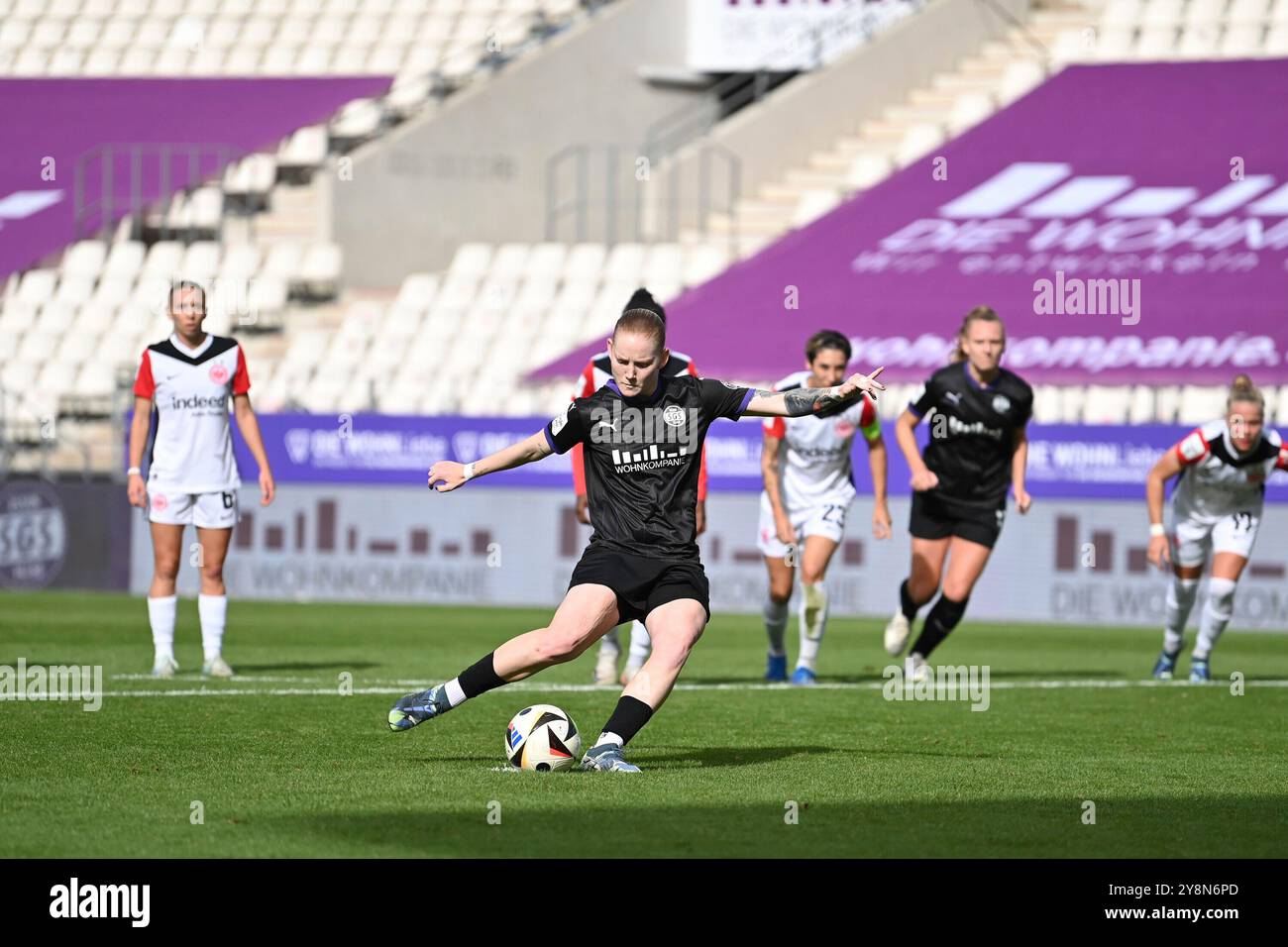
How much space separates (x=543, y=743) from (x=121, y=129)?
26334 millimetres

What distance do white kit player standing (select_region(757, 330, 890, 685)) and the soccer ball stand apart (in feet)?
15.1

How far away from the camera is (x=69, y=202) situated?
31688 millimetres

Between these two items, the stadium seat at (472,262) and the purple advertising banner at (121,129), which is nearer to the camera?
the stadium seat at (472,262)

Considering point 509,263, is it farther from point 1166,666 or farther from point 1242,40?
point 1166,666

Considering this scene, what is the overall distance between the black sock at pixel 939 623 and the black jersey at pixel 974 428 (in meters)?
0.62

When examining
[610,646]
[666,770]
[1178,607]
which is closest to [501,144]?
[1178,607]

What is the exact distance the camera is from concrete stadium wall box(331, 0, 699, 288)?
3036cm

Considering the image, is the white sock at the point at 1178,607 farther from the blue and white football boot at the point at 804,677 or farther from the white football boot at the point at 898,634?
the blue and white football boot at the point at 804,677

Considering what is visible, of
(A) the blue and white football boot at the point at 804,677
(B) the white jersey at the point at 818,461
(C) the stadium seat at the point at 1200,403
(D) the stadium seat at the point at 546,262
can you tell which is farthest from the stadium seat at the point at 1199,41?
(A) the blue and white football boot at the point at 804,677

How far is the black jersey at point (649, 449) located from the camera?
27.9ft

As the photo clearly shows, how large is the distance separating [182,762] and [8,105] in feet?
89.7

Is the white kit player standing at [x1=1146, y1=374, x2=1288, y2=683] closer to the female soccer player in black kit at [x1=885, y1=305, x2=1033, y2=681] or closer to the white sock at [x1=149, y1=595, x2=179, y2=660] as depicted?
the female soccer player in black kit at [x1=885, y1=305, x2=1033, y2=681]
